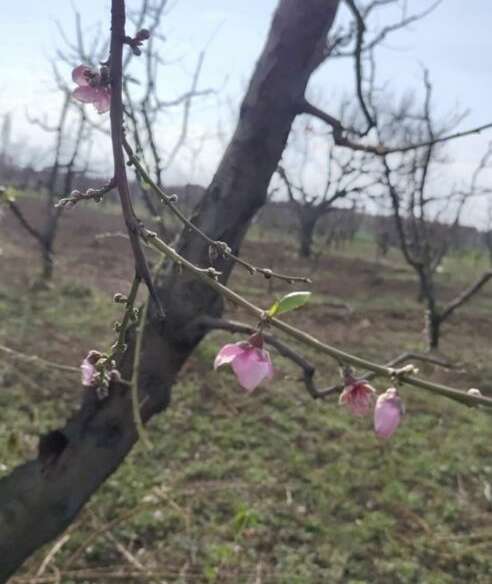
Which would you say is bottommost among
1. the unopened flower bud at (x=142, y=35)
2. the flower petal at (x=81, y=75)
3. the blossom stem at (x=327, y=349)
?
the blossom stem at (x=327, y=349)

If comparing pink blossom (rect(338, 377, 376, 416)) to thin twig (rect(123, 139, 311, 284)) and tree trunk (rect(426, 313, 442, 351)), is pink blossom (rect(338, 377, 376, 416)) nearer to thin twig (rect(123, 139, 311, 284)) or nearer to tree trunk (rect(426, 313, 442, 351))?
thin twig (rect(123, 139, 311, 284))

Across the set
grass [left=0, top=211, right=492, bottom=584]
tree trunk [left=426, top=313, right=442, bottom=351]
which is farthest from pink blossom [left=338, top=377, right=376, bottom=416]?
tree trunk [left=426, top=313, right=442, bottom=351]

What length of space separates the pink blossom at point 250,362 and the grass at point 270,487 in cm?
106

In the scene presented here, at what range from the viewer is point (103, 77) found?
72 centimetres

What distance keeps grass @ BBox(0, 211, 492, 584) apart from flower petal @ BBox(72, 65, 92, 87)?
1.13m

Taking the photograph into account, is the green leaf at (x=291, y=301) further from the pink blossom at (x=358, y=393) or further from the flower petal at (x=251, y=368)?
the pink blossom at (x=358, y=393)

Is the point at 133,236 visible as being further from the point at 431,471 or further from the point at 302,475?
the point at 431,471

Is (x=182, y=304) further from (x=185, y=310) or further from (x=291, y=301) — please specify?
(x=291, y=301)

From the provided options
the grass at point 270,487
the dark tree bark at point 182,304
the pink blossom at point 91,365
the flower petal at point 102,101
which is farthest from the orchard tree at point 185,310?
the flower petal at point 102,101

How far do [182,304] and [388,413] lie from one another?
3.64 feet

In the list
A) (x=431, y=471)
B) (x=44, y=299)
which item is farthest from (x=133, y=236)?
(x=44, y=299)

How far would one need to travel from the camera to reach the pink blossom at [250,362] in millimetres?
743

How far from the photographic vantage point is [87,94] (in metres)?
0.81

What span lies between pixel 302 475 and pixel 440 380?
2630 mm
